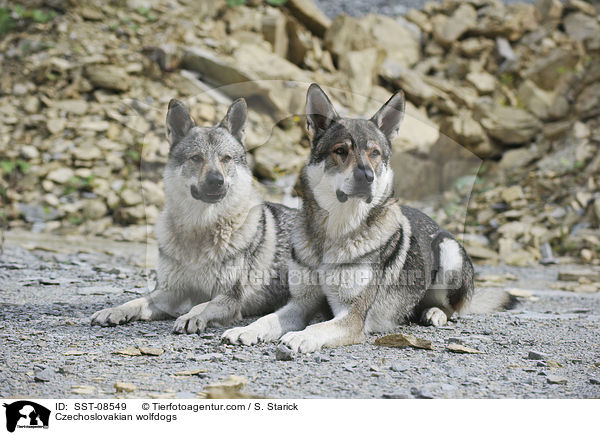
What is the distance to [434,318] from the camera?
511cm

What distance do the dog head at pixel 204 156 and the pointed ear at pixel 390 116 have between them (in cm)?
116

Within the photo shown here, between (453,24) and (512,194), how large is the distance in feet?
21.8

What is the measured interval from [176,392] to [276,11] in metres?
12.3

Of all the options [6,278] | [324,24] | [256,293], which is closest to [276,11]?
[324,24]

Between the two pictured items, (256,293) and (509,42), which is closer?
(256,293)

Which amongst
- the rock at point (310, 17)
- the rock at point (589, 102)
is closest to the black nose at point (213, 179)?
the rock at point (310, 17)

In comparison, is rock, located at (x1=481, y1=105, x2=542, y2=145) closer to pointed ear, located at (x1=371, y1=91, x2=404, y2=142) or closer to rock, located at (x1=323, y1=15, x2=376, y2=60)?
rock, located at (x1=323, y1=15, x2=376, y2=60)

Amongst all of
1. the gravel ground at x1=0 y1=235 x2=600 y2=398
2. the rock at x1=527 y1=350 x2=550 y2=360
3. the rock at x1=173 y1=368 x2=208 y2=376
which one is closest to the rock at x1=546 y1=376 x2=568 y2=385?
the gravel ground at x1=0 y1=235 x2=600 y2=398

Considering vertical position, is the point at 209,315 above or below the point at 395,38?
below

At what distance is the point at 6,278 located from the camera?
6660 millimetres

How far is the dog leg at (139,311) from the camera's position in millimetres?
4645

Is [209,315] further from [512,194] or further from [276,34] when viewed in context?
[276,34]

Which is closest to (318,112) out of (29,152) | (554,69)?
(29,152)
